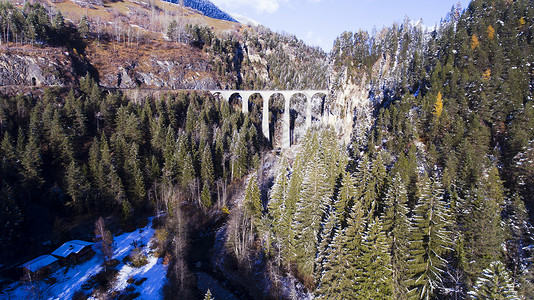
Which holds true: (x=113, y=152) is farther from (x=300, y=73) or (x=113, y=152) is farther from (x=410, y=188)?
(x=300, y=73)

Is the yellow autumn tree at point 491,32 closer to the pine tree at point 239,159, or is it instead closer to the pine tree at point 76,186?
the pine tree at point 239,159

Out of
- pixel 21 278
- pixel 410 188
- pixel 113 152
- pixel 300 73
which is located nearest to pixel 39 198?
pixel 113 152

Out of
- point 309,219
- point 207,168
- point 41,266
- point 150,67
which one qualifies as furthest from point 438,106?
point 150,67

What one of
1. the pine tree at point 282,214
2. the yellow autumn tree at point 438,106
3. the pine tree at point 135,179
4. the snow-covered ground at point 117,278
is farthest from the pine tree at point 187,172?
the yellow autumn tree at point 438,106

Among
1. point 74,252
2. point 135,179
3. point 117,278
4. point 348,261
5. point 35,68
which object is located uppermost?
point 35,68

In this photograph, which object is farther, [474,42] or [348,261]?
[474,42]


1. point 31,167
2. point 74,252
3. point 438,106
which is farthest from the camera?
point 438,106

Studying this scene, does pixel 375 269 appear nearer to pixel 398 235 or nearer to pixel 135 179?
pixel 398 235

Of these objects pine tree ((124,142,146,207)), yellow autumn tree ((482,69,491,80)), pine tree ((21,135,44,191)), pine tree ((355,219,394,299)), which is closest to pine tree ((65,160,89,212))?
pine tree ((21,135,44,191))

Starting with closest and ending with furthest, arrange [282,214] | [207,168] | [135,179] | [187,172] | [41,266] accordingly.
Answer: [41,266]
[282,214]
[135,179]
[187,172]
[207,168]
